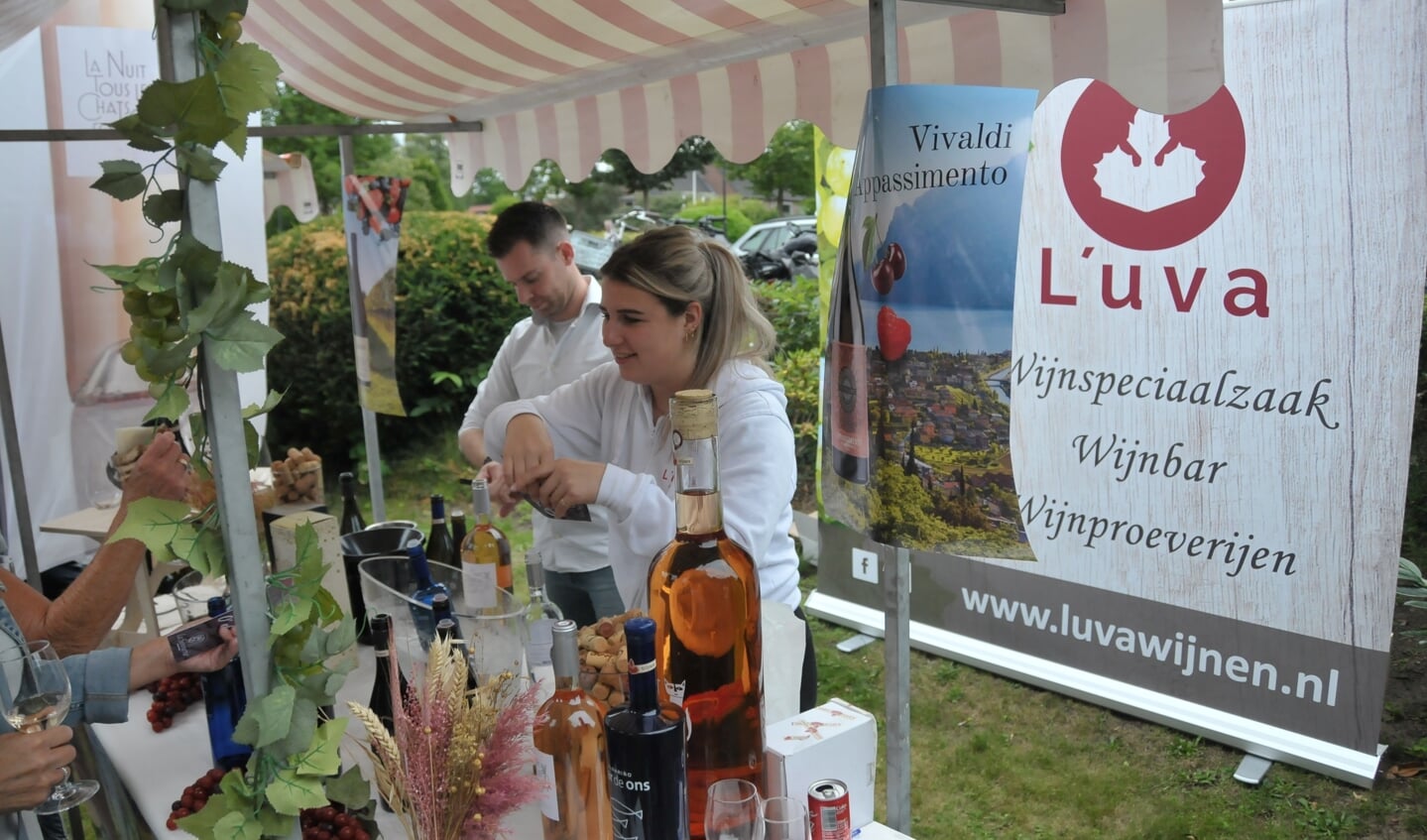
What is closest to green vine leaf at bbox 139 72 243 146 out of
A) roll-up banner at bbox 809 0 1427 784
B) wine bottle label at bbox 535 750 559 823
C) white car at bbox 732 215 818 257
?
wine bottle label at bbox 535 750 559 823

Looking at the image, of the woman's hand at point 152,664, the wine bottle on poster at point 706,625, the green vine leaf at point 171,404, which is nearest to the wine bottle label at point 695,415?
the wine bottle on poster at point 706,625

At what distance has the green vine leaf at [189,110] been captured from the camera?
2.79ft

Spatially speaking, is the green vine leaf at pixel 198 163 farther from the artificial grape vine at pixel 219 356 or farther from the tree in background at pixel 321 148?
the tree in background at pixel 321 148

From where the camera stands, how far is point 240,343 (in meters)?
0.90

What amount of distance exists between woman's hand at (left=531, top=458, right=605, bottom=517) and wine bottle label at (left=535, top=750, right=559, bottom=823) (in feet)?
1.99

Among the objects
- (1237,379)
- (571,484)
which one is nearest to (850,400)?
(571,484)

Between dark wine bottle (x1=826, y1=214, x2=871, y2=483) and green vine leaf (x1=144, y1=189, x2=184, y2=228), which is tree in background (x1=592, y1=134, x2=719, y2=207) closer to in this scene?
dark wine bottle (x1=826, y1=214, x2=871, y2=483)

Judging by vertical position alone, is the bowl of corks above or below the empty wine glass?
above

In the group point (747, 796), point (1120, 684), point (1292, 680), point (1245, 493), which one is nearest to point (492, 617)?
point (747, 796)

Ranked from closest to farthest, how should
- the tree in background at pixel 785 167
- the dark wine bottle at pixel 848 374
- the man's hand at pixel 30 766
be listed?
the man's hand at pixel 30 766, the dark wine bottle at pixel 848 374, the tree in background at pixel 785 167

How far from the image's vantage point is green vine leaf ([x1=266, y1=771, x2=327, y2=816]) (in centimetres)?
95

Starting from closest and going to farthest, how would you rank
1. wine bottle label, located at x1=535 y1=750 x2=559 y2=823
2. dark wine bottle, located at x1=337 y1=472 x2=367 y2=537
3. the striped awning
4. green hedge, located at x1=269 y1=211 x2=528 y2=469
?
wine bottle label, located at x1=535 y1=750 x2=559 y2=823 → the striped awning → dark wine bottle, located at x1=337 y1=472 x2=367 y2=537 → green hedge, located at x1=269 y1=211 x2=528 y2=469

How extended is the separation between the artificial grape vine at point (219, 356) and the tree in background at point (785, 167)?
1069cm

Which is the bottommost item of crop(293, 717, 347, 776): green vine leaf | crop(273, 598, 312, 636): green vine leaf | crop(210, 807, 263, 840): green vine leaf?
crop(210, 807, 263, 840): green vine leaf
